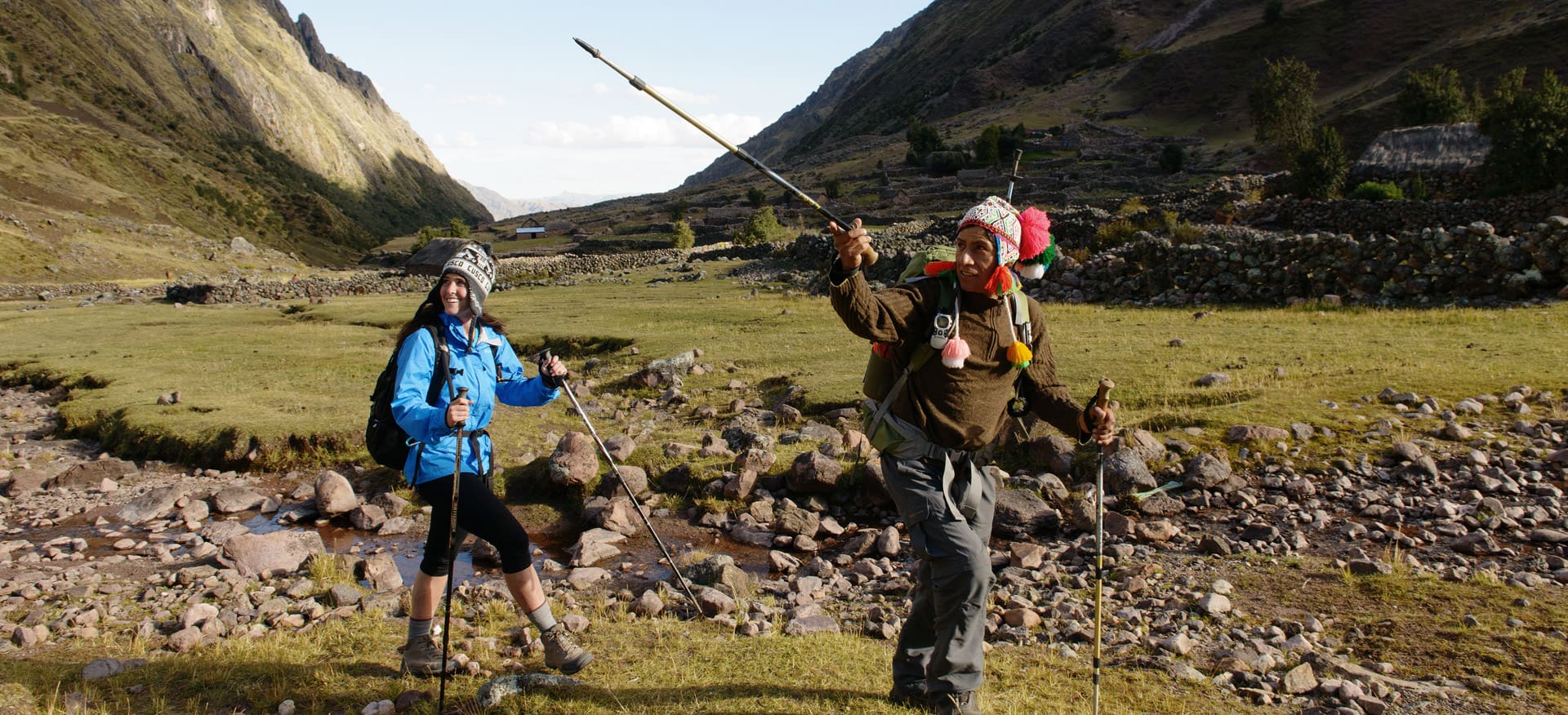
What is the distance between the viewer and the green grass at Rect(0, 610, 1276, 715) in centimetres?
526

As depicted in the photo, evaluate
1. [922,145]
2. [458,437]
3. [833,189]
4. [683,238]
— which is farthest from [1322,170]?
[922,145]

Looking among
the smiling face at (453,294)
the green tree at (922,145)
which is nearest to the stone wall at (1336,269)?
the smiling face at (453,294)

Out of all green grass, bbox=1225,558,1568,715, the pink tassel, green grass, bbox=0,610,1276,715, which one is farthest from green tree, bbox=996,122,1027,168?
the pink tassel

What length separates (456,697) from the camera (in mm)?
5402

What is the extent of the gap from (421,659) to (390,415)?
1.67 m

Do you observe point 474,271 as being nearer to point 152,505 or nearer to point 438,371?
point 438,371

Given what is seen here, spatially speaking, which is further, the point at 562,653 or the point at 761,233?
the point at 761,233

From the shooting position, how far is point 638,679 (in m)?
5.63

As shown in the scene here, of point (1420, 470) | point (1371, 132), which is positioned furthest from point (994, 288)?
point (1371, 132)

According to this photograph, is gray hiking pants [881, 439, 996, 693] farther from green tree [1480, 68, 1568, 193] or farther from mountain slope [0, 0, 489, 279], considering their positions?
mountain slope [0, 0, 489, 279]

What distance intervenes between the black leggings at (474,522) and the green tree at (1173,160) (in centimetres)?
7534

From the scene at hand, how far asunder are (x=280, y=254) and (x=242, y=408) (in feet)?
312

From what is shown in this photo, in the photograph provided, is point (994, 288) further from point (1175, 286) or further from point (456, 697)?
point (1175, 286)

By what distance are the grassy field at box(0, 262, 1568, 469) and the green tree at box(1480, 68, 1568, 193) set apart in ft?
61.4
